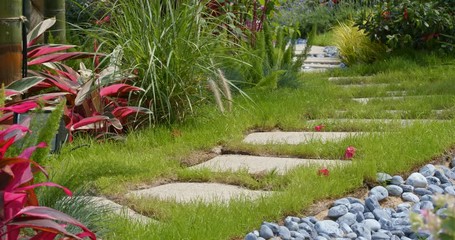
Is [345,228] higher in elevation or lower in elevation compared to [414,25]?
lower

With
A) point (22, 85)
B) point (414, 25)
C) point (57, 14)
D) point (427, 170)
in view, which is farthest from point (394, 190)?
point (414, 25)

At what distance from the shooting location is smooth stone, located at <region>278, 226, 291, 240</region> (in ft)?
9.61

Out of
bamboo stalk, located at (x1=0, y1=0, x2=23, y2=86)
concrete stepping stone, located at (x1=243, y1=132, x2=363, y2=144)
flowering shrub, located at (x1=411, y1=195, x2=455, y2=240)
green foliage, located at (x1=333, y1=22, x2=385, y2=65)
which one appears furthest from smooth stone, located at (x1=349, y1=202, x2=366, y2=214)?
green foliage, located at (x1=333, y1=22, x2=385, y2=65)

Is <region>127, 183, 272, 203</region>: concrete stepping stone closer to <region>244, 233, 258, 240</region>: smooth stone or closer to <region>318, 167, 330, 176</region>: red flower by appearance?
<region>318, 167, 330, 176</region>: red flower

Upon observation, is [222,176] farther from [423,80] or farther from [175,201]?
[423,80]

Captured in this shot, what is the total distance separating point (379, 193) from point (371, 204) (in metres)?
0.14

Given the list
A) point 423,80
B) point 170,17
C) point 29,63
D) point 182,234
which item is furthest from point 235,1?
point 182,234

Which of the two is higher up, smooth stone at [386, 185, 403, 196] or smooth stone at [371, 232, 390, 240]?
smooth stone at [386, 185, 403, 196]

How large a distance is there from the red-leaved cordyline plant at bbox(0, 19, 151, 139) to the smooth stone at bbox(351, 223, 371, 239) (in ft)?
5.73

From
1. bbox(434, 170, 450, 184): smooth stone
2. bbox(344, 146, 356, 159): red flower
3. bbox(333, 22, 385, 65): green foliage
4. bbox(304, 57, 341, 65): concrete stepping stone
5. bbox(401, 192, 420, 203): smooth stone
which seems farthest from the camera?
bbox(304, 57, 341, 65): concrete stepping stone

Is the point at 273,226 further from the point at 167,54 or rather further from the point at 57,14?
the point at 57,14

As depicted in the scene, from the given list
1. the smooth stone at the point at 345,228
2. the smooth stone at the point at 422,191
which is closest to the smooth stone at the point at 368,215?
the smooth stone at the point at 345,228

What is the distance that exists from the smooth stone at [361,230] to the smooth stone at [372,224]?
26mm

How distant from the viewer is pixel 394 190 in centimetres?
355
